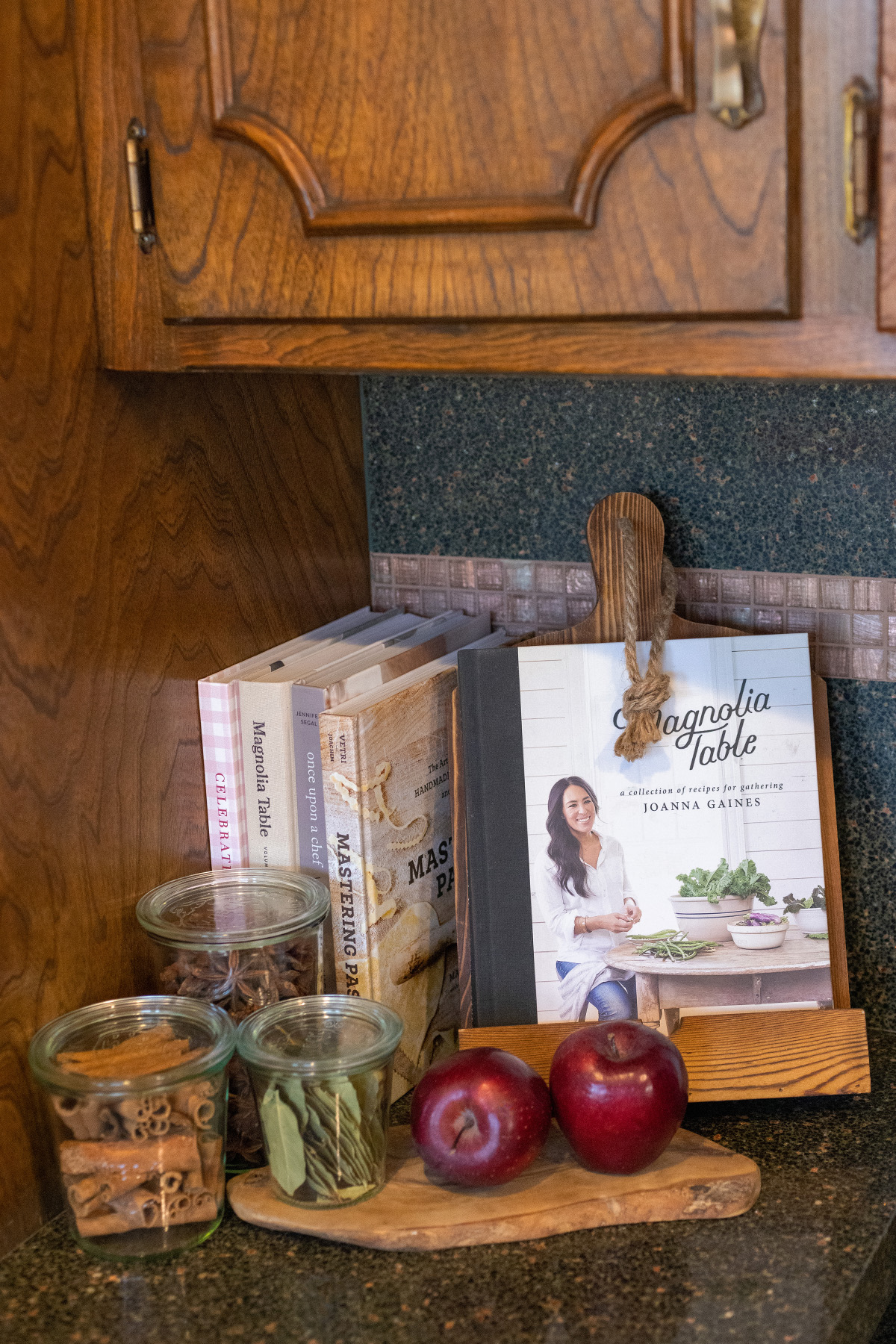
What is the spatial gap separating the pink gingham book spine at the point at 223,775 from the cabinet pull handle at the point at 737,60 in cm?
56

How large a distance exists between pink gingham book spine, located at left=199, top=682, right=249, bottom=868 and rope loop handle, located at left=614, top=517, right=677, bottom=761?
A: 0.97 ft

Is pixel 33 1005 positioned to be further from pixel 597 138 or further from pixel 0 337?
pixel 597 138

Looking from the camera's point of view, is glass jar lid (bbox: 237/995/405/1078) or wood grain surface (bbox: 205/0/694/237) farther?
glass jar lid (bbox: 237/995/405/1078)

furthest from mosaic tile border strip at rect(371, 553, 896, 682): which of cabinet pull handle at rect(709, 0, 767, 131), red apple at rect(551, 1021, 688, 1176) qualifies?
cabinet pull handle at rect(709, 0, 767, 131)

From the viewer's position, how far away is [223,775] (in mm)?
1036

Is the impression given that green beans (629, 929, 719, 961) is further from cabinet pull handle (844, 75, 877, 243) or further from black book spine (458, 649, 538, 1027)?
cabinet pull handle (844, 75, 877, 243)

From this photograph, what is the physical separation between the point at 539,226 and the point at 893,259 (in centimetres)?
19

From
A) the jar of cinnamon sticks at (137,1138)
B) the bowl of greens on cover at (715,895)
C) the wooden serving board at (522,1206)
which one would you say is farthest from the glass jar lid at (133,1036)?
the bowl of greens on cover at (715,895)

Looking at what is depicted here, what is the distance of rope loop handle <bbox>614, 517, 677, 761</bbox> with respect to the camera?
968 millimetres

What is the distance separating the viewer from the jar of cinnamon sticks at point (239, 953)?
937 millimetres

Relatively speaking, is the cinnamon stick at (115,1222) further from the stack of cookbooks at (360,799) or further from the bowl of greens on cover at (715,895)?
the bowl of greens on cover at (715,895)

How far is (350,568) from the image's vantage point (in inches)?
47.6

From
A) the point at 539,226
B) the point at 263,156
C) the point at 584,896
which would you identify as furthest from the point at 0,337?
the point at 584,896

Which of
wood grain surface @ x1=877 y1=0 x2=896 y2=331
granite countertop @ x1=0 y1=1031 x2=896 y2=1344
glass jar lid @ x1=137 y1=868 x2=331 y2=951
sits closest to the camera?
wood grain surface @ x1=877 y1=0 x2=896 y2=331
